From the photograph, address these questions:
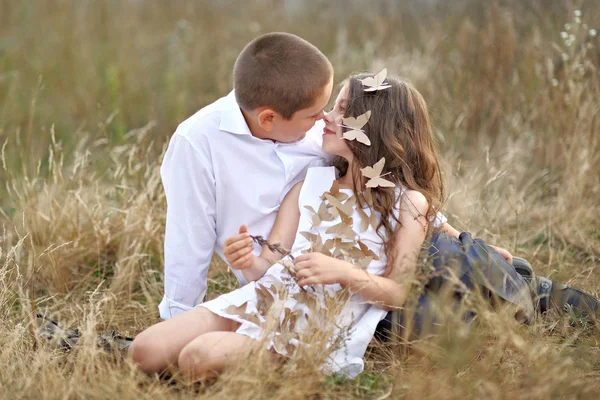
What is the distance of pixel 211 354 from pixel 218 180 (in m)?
0.63

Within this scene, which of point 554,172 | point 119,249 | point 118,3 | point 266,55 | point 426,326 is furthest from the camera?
point 118,3

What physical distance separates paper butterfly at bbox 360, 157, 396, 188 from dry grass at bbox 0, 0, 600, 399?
49 cm

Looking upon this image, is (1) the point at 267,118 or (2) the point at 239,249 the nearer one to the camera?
(2) the point at 239,249

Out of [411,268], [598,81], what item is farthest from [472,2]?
[411,268]

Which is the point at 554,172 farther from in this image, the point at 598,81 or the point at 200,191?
the point at 200,191

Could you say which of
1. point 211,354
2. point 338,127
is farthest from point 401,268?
point 211,354

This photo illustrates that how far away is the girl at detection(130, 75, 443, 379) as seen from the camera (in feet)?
7.00

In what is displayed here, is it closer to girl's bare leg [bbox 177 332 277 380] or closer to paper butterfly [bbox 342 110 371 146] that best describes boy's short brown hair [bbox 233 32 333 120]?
paper butterfly [bbox 342 110 371 146]

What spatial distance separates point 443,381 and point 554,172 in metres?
2.39

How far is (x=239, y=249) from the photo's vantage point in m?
2.20

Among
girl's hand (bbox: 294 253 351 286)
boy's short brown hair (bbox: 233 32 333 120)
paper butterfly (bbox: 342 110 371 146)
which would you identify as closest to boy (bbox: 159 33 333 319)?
boy's short brown hair (bbox: 233 32 333 120)

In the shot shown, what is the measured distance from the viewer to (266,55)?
2.34 m

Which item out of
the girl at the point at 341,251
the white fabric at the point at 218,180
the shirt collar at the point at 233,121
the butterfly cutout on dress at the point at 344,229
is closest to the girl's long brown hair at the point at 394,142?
the girl at the point at 341,251

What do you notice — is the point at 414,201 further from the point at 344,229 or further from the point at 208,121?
the point at 208,121
